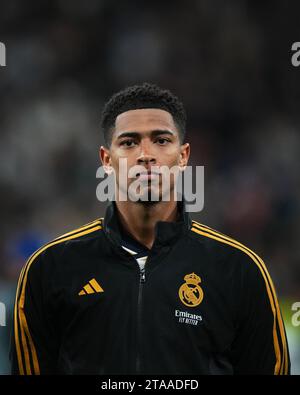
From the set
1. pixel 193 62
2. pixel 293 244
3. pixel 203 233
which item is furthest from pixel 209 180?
pixel 203 233

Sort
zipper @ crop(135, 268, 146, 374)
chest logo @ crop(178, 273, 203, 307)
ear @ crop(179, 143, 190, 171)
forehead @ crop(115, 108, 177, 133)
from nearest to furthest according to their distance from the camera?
zipper @ crop(135, 268, 146, 374)
chest logo @ crop(178, 273, 203, 307)
forehead @ crop(115, 108, 177, 133)
ear @ crop(179, 143, 190, 171)

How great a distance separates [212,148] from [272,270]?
1.48 m

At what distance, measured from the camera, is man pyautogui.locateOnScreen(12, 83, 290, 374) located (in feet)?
9.45

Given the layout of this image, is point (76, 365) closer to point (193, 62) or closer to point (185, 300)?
point (185, 300)

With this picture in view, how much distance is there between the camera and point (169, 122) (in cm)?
312

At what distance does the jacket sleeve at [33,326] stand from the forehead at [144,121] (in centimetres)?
65

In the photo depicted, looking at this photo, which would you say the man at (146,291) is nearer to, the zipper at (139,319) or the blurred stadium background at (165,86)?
the zipper at (139,319)

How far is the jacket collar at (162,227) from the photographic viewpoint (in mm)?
3045

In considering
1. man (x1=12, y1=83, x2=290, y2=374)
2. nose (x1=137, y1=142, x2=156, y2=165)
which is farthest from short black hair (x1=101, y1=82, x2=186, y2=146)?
nose (x1=137, y1=142, x2=156, y2=165)

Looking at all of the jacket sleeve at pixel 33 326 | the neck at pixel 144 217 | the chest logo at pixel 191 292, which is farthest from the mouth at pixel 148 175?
the jacket sleeve at pixel 33 326

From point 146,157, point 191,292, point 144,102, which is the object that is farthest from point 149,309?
point 144,102

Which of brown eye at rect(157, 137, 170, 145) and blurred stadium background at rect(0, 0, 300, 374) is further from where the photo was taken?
blurred stadium background at rect(0, 0, 300, 374)

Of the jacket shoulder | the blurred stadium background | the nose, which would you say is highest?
the blurred stadium background

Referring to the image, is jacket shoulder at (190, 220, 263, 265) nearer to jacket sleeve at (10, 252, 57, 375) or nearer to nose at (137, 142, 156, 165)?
nose at (137, 142, 156, 165)
